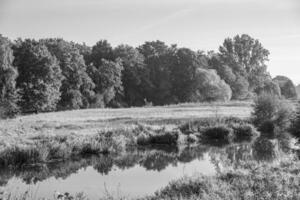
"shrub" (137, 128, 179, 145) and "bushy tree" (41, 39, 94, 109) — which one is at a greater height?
"bushy tree" (41, 39, 94, 109)

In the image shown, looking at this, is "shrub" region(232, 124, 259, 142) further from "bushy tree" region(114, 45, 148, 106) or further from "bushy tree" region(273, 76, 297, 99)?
"bushy tree" region(273, 76, 297, 99)

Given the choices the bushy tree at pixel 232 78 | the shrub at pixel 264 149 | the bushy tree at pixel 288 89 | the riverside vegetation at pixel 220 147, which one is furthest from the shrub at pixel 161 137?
the bushy tree at pixel 288 89

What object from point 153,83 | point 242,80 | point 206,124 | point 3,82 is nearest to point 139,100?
point 153,83

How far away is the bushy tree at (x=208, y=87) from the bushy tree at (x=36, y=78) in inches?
1090

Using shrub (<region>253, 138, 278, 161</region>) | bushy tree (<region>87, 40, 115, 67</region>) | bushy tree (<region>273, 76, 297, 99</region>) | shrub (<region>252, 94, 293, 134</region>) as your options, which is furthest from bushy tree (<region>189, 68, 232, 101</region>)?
shrub (<region>253, 138, 278, 161</region>)

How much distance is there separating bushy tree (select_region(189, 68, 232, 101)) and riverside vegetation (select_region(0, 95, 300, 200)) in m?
30.4

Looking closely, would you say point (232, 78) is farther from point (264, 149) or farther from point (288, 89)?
point (264, 149)

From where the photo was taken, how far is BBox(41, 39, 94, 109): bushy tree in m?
61.2

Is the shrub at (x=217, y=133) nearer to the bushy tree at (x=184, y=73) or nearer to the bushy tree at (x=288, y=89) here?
the bushy tree at (x=184, y=73)

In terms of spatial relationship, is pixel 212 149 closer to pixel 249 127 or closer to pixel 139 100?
pixel 249 127

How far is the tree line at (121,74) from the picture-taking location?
53.0 m

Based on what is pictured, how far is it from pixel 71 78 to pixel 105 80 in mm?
7358

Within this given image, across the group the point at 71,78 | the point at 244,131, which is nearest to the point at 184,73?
the point at 71,78

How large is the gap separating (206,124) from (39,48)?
92.4 feet
